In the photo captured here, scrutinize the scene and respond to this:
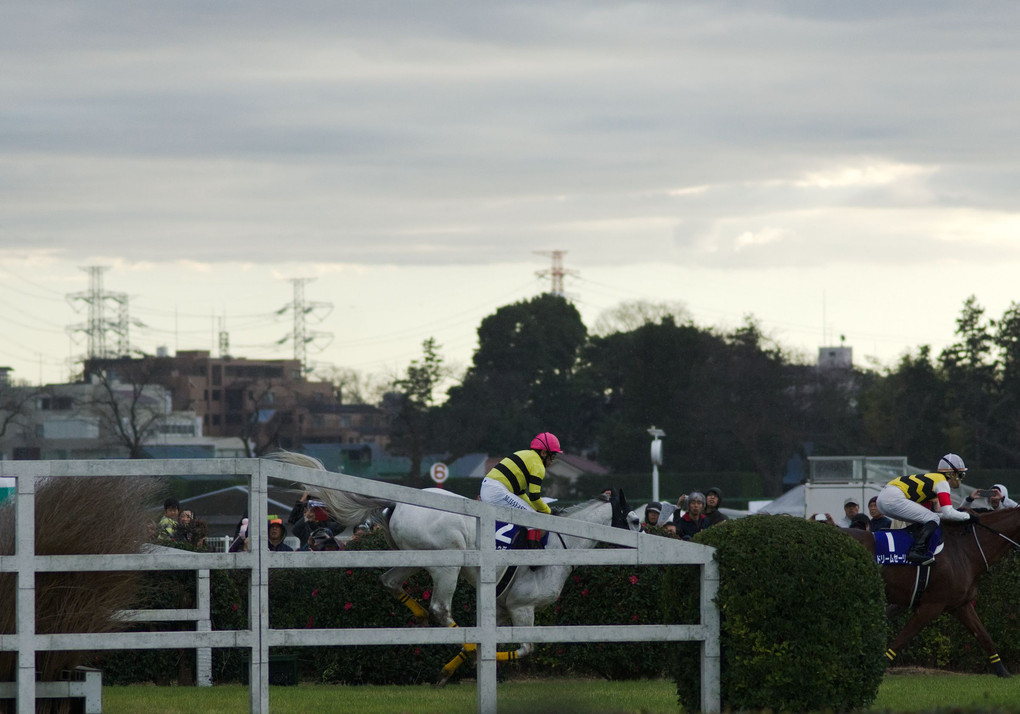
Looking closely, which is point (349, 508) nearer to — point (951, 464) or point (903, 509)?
point (903, 509)

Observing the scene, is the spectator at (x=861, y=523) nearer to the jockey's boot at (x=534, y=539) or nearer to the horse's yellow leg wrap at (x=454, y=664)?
the jockey's boot at (x=534, y=539)

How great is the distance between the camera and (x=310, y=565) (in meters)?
7.69

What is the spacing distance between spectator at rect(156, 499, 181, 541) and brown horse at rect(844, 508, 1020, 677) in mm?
5451

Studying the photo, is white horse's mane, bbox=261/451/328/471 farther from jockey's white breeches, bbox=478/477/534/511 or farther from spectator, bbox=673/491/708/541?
spectator, bbox=673/491/708/541

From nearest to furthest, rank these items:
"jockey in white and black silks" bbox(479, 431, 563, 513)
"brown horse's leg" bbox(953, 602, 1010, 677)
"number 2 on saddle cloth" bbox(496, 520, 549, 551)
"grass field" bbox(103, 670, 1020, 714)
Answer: "grass field" bbox(103, 670, 1020, 714) → "number 2 on saddle cloth" bbox(496, 520, 549, 551) → "jockey in white and black silks" bbox(479, 431, 563, 513) → "brown horse's leg" bbox(953, 602, 1010, 677)

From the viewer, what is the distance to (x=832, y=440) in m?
67.8

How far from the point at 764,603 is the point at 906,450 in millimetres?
56796

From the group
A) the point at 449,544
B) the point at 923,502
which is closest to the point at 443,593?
the point at 449,544

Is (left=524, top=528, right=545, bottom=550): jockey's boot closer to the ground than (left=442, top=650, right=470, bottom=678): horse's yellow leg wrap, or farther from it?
farther from it

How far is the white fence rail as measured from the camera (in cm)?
753

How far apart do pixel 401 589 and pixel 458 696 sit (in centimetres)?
138

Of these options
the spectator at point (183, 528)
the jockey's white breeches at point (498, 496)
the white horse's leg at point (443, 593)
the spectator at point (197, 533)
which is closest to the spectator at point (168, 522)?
the spectator at point (183, 528)

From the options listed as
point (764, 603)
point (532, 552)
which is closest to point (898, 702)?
point (764, 603)

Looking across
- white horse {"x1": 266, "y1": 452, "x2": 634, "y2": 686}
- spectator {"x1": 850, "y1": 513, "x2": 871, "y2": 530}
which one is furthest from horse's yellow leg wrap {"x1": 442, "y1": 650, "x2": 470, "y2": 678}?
spectator {"x1": 850, "y1": 513, "x2": 871, "y2": 530}
